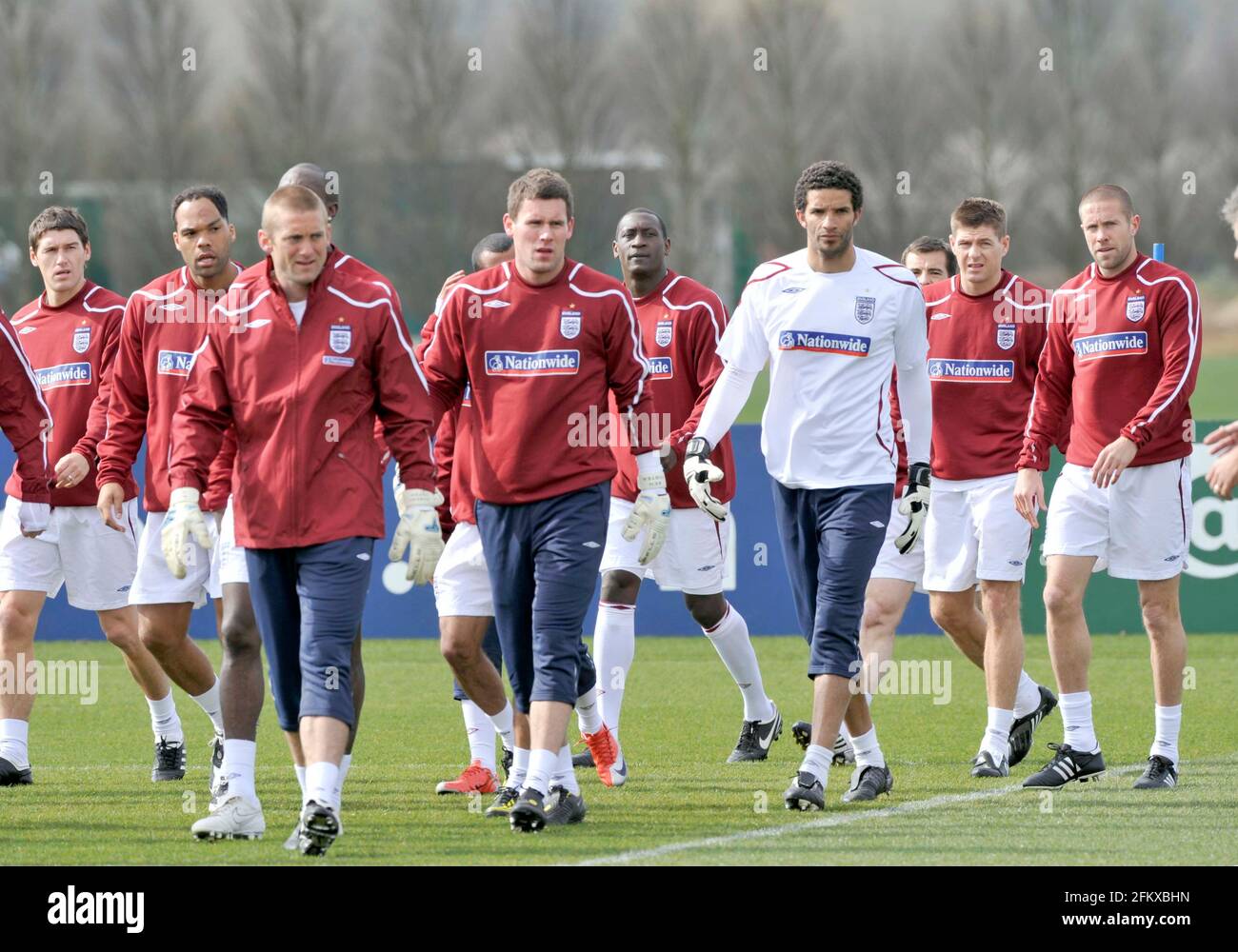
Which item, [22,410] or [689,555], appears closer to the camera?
[22,410]

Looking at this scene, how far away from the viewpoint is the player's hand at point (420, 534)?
6.66m

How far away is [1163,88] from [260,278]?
4674cm

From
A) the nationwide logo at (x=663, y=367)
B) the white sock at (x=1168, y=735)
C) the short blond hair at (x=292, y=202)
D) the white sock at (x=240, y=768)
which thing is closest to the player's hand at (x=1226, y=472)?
the white sock at (x=1168, y=735)

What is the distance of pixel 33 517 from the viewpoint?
8.29 meters

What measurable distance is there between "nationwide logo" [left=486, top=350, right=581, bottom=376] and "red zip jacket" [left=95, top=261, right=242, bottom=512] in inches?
57.4

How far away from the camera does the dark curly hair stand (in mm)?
7785

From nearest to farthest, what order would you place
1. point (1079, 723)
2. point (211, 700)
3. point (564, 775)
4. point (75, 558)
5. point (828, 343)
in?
point (564, 775) < point (828, 343) < point (1079, 723) < point (211, 700) < point (75, 558)

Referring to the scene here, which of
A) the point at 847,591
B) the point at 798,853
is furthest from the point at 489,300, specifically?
the point at 798,853

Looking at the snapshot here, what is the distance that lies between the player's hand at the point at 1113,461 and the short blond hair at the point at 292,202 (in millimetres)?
3574

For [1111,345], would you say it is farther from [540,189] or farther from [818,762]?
[540,189]

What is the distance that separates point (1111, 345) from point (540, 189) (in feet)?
9.52

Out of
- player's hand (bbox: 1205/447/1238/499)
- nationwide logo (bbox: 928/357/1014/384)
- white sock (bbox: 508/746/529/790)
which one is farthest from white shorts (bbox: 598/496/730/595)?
player's hand (bbox: 1205/447/1238/499)

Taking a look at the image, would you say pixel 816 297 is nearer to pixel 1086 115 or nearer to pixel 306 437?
pixel 306 437

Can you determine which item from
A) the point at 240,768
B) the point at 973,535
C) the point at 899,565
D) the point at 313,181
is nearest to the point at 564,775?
the point at 240,768
